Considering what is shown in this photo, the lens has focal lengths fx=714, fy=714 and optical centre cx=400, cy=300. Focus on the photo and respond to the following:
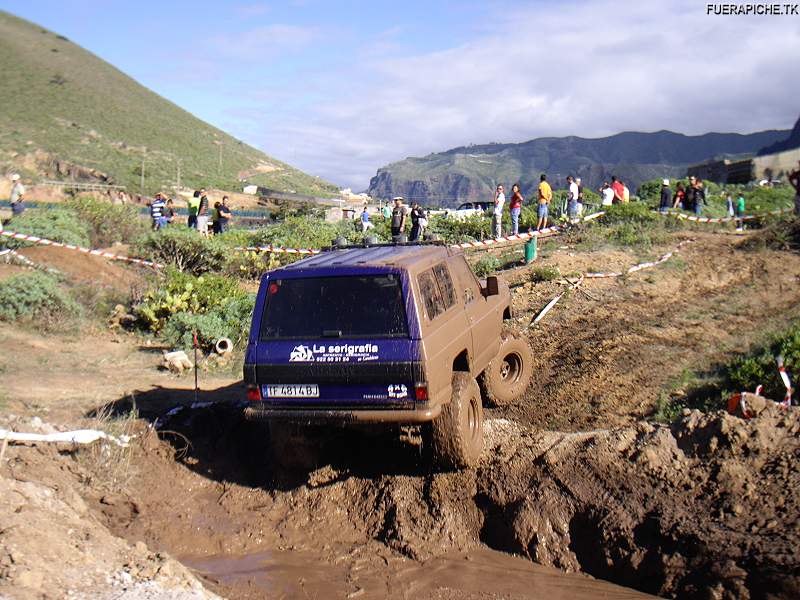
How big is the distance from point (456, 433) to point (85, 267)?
12.1 meters

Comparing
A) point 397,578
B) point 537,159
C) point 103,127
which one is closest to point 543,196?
point 397,578

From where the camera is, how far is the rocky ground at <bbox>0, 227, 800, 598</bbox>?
15.4ft

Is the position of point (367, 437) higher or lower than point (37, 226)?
lower

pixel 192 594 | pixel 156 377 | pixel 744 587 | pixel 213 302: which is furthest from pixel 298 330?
pixel 213 302

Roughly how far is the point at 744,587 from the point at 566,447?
6.56 feet

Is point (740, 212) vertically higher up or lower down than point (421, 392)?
higher up

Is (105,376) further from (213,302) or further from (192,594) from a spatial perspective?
(192,594)

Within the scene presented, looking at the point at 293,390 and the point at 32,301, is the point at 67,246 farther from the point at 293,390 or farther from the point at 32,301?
the point at 293,390

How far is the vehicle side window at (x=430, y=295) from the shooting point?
20.1ft

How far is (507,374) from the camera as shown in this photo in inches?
341

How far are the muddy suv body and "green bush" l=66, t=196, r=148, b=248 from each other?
14026 mm

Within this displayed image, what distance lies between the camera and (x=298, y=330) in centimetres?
613

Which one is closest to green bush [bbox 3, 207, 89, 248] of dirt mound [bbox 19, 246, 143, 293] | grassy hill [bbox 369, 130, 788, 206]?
dirt mound [bbox 19, 246, 143, 293]

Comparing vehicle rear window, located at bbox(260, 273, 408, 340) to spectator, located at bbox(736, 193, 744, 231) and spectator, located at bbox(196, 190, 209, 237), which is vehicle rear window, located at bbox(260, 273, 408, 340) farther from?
spectator, located at bbox(736, 193, 744, 231)
